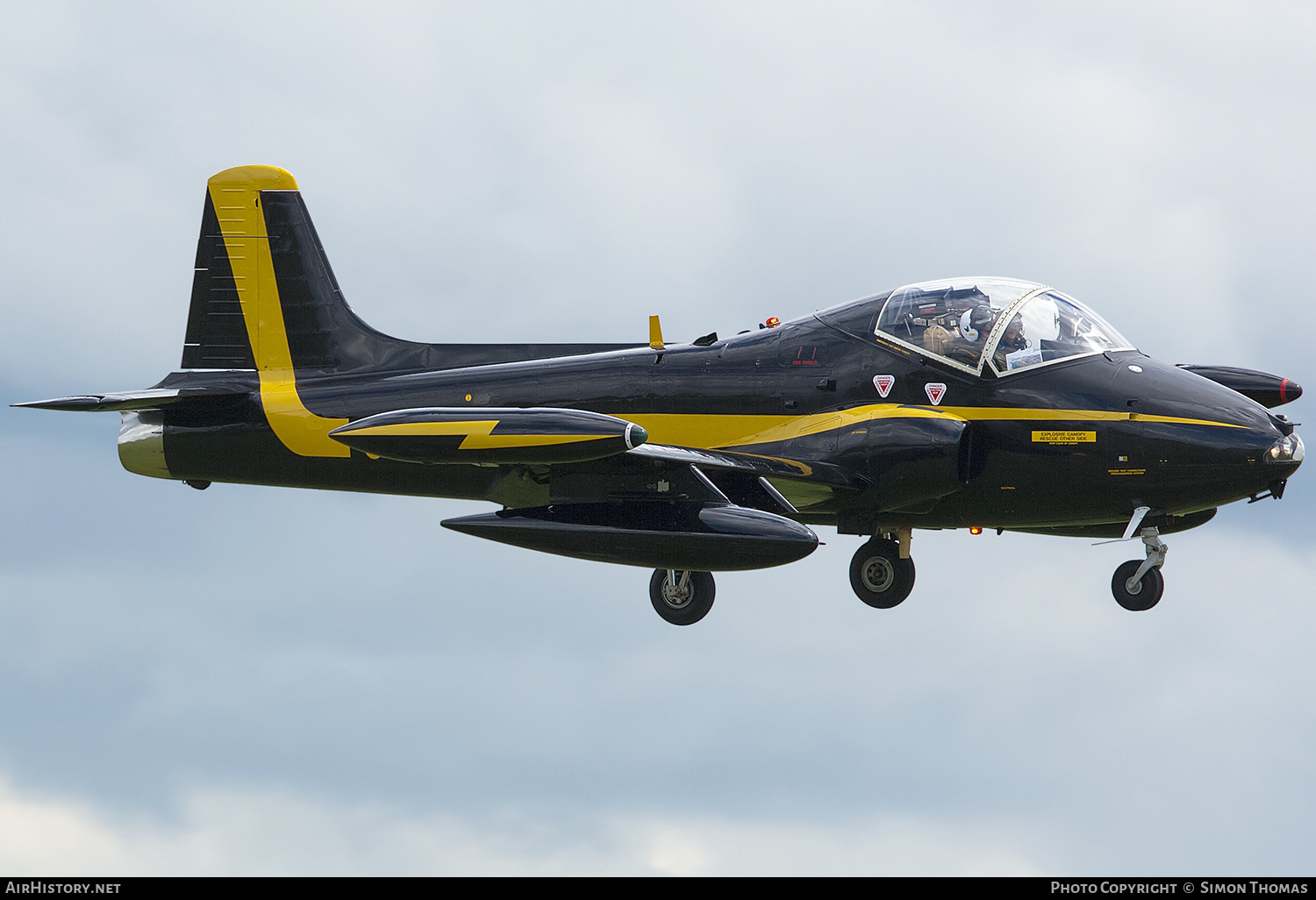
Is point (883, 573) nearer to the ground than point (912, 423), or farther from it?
nearer to the ground

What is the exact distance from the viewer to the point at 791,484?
16969 mm

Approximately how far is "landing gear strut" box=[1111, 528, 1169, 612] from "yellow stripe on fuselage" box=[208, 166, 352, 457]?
10276 millimetres

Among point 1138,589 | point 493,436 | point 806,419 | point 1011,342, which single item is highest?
point 1011,342

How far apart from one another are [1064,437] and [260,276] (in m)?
10.9

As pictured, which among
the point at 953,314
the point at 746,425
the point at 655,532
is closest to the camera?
the point at 655,532

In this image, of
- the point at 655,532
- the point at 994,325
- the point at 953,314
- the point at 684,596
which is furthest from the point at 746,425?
the point at 994,325

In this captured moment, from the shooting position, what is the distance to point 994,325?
17.0 metres

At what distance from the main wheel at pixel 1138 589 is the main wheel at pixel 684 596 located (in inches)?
191

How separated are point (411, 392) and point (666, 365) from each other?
3375mm

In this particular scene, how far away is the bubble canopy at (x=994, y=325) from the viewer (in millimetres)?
16891

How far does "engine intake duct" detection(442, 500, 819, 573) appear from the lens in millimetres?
15867

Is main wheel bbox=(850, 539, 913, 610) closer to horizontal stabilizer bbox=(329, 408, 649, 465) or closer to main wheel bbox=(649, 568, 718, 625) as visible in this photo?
main wheel bbox=(649, 568, 718, 625)

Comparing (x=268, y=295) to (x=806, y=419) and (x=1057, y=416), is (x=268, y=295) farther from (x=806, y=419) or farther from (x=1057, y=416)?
(x=1057, y=416)

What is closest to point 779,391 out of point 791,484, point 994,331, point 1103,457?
point 791,484
